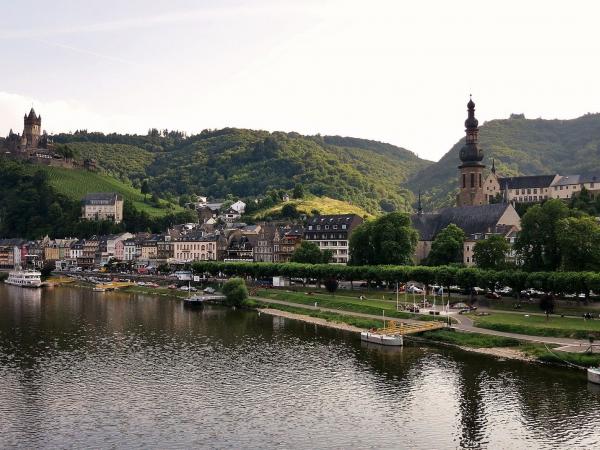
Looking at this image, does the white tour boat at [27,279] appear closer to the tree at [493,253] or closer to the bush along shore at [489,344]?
the bush along shore at [489,344]

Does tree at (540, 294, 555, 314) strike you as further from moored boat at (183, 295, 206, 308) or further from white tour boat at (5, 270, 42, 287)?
white tour boat at (5, 270, 42, 287)

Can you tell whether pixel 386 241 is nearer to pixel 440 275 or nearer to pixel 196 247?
pixel 440 275

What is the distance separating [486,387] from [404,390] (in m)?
6.05

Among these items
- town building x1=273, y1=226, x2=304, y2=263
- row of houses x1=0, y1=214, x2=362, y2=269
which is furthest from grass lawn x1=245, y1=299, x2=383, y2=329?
town building x1=273, y1=226, x2=304, y2=263

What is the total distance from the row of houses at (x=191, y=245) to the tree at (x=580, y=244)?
194 ft

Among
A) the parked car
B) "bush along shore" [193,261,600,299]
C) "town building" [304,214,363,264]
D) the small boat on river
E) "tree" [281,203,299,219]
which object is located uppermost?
"tree" [281,203,299,219]

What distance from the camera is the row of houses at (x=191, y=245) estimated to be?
455 ft

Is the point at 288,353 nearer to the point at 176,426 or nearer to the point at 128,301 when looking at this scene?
the point at 176,426

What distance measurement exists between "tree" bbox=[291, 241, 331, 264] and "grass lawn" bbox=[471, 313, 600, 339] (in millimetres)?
51644

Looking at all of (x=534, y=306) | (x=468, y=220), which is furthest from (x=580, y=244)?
(x=468, y=220)

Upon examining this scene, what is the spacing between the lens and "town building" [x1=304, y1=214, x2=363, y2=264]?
135625 millimetres

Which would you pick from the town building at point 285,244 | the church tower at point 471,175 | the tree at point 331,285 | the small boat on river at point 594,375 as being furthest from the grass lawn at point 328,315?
the church tower at point 471,175

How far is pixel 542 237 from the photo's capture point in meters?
82.3

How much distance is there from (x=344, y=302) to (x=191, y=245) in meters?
77.8
